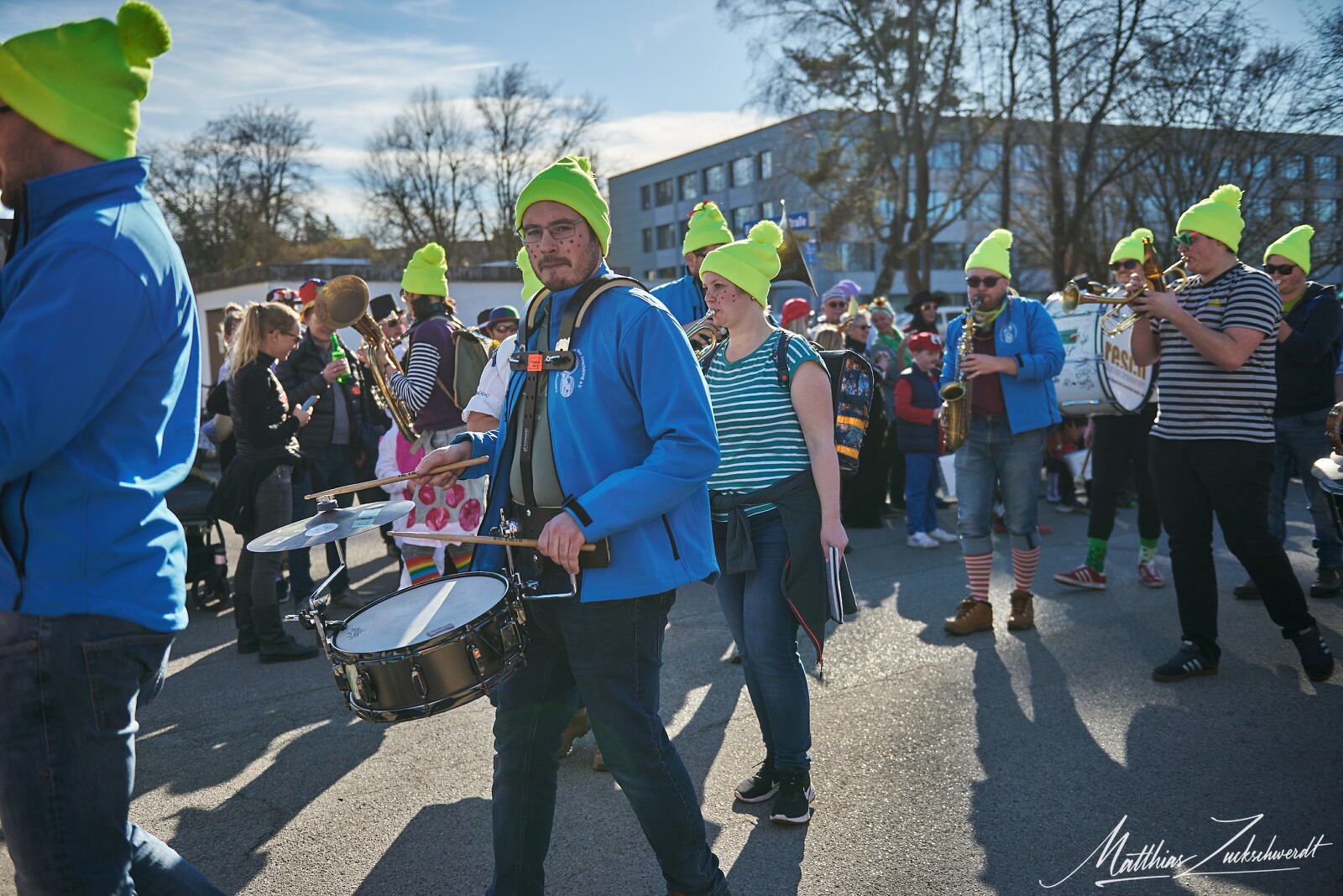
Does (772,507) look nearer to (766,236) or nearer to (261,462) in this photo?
(766,236)

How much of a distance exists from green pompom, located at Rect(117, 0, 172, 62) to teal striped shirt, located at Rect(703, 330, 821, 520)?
2166 mm

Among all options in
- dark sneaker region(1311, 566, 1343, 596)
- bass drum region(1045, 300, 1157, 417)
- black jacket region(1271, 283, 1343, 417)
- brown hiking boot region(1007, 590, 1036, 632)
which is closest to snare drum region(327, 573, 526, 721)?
brown hiking boot region(1007, 590, 1036, 632)

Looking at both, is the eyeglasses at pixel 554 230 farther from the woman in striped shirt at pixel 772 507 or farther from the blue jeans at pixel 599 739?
the woman in striped shirt at pixel 772 507

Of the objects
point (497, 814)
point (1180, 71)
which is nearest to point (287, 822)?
point (497, 814)

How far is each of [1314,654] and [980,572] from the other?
175 centimetres

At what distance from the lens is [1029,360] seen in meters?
5.61

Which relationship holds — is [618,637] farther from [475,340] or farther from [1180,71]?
[1180,71]

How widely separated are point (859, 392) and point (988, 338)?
2089mm

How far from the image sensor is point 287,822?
12.2 ft

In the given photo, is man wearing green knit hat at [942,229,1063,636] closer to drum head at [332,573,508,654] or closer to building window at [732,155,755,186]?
drum head at [332,573,508,654]

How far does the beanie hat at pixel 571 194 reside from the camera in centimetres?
260

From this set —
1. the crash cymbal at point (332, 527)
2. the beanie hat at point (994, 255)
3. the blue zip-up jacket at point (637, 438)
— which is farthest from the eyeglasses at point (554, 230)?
the beanie hat at point (994, 255)

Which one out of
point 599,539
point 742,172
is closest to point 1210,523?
point 599,539

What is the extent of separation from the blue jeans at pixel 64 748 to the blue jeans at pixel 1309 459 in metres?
6.60
